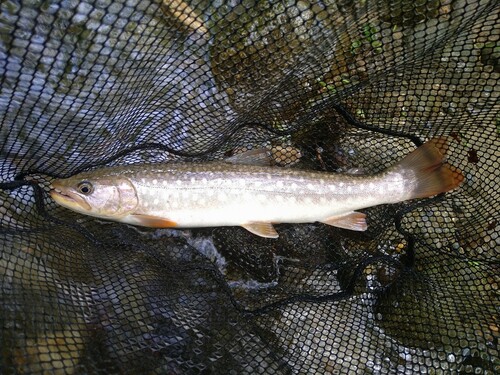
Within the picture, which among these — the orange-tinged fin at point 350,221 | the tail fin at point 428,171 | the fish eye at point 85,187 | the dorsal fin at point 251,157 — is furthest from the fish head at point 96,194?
the tail fin at point 428,171

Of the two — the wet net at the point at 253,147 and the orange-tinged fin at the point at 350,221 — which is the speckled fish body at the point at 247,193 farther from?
the wet net at the point at 253,147

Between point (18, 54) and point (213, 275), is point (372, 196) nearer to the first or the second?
point (213, 275)

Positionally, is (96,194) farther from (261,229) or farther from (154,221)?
(261,229)

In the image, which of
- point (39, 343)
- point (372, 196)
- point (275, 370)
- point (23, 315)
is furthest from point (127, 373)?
point (372, 196)

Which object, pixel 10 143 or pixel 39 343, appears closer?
pixel 39 343

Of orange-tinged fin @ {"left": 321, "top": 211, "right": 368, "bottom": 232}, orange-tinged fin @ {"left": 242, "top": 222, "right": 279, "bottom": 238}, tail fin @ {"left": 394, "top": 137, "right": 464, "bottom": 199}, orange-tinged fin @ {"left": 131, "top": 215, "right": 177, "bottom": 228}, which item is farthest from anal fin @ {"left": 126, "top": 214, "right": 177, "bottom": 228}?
tail fin @ {"left": 394, "top": 137, "right": 464, "bottom": 199}

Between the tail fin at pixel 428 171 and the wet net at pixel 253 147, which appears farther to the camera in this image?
the tail fin at pixel 428 171

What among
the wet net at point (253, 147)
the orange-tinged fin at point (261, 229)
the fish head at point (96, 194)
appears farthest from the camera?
the orange-tinged fin at point (261, 229)
